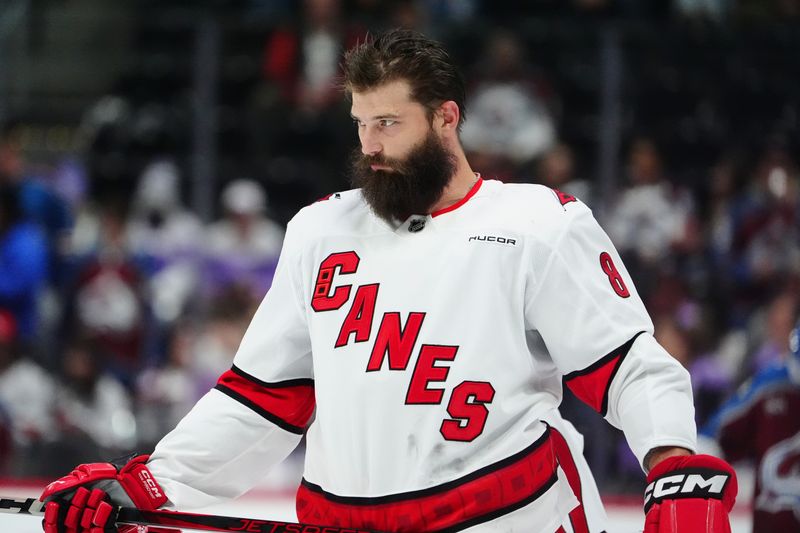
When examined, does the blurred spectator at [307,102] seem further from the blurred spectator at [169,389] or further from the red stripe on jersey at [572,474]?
the red stripe on jersey at [572,474]

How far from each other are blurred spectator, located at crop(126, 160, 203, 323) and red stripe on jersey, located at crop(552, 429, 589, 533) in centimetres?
424

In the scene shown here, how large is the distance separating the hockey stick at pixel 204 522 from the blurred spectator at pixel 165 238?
4.12 metres

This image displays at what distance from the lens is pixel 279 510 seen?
4.16 meters

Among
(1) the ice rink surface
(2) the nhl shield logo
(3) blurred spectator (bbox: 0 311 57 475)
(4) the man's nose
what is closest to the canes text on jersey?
(2) the nhl shield logo

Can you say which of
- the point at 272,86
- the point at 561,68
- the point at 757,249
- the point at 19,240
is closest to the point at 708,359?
the point at 757,249

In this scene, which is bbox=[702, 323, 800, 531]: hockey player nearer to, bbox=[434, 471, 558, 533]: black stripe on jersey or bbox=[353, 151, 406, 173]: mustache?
bbox=[434, 471, 558, 533]: black stripe on jersey

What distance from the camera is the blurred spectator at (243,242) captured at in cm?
681

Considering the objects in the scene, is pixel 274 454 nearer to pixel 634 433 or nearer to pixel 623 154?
pixel 634 433

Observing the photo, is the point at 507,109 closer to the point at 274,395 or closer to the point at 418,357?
the point at 274,395

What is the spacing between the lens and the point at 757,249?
6656mm

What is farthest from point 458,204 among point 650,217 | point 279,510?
point 650,217

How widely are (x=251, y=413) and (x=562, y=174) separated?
421 cm

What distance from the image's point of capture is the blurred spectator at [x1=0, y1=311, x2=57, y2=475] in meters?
6.12

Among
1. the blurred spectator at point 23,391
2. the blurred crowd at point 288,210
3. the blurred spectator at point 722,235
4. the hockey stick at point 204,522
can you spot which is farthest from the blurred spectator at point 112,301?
the hockey stick at point 204,522
